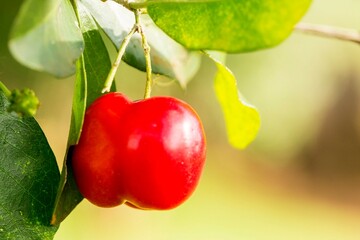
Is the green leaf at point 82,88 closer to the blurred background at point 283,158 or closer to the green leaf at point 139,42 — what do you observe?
the green leaf at point 139,42

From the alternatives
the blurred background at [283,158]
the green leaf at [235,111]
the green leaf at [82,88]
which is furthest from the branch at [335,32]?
the blurred background at [283,158]

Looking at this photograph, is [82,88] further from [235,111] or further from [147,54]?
[235,111]

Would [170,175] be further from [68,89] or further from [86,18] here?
[68,89]

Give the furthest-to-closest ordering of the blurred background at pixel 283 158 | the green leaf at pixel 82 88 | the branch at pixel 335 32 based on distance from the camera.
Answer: the blurred background at pixel 283 158, the branch at pixel 335 32, the green leaf at pixel 82 88

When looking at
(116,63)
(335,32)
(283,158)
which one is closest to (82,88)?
(116,63)

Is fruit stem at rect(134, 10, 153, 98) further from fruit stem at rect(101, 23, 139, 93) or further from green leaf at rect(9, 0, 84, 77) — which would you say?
green leaf at rect(9, 0, 84, 77)
